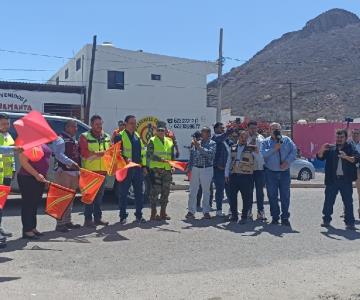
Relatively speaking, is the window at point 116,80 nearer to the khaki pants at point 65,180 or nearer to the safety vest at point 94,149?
the safety vest at point 94,149

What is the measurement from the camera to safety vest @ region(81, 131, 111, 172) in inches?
357

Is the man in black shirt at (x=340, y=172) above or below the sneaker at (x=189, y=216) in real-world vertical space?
above

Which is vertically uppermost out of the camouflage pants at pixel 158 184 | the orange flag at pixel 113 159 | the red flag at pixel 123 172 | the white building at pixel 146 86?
the white building at pixel 146 86

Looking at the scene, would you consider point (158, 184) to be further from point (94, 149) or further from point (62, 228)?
point (62, 228)

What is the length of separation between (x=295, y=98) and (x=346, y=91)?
8890mm

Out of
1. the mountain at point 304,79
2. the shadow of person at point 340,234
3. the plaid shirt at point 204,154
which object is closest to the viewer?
the shadow of person at point 340,234

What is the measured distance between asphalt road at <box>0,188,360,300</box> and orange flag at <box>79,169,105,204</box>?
59 centimetres

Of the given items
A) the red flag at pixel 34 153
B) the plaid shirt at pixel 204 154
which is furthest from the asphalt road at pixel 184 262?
the red flag at pixel 34 153

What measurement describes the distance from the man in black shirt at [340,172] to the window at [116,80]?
98.1 feet

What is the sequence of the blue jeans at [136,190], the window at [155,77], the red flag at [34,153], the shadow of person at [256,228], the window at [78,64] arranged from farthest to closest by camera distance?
the window at [155,77] → the window at [78,64] → the blue jeans at [136,190] → the shadow of person at [256,228] → the red flag at [34,153]

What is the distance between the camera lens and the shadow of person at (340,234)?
8.90 meters

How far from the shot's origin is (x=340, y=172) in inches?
387

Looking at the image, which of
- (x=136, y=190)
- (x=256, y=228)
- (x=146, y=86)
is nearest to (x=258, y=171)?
(x=256, y=228)

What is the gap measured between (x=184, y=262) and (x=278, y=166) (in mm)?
3665
